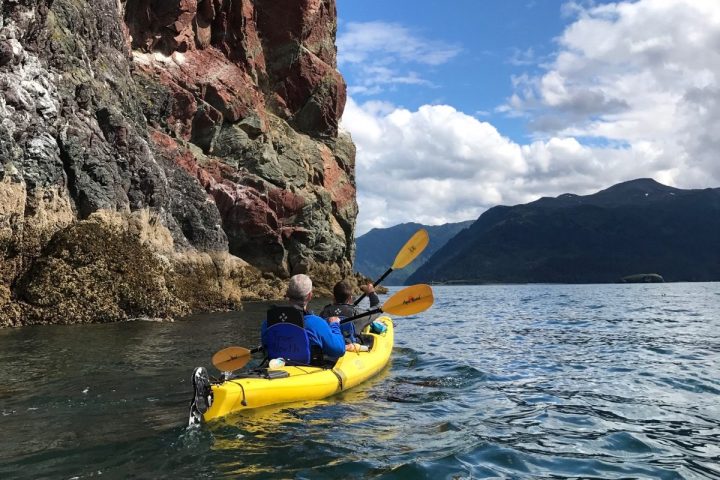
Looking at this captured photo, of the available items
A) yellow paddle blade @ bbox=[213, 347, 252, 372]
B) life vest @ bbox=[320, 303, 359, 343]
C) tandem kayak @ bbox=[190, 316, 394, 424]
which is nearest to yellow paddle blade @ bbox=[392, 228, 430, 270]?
life vest @ bbox=[320, 303, 359, 343]

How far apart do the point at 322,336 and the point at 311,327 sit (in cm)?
19

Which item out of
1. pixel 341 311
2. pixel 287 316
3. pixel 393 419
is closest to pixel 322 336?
pixel 287 316

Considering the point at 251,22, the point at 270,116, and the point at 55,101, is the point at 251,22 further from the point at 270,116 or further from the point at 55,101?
the point at 55,101

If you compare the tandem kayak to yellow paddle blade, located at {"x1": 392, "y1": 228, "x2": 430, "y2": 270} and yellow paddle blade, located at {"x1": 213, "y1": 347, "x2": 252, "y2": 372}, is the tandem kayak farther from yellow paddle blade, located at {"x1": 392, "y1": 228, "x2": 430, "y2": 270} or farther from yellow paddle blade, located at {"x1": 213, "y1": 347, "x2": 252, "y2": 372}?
yellow paddle blade, located at {"x1": 392, "y1": 228, "x2": 430, "y2": 270}

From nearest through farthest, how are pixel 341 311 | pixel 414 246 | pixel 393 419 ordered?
pixel 393 419 → pixel 341 311 → pixel 414 246

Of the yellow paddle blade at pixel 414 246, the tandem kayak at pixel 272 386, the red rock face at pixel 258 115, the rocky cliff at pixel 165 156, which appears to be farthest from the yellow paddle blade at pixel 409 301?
the red rock face at pixel 258 115

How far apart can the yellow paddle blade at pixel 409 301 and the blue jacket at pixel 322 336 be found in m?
2.24

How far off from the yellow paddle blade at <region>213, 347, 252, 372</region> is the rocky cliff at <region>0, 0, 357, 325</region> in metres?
10.2

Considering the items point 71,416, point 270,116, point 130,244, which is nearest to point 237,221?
point 270,116

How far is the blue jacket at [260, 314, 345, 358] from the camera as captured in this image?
720 centimetres

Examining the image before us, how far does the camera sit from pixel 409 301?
385 inches

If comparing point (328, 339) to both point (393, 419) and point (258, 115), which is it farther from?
point (258, 115)

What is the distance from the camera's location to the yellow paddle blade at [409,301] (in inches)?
378

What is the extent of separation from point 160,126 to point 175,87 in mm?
3433
